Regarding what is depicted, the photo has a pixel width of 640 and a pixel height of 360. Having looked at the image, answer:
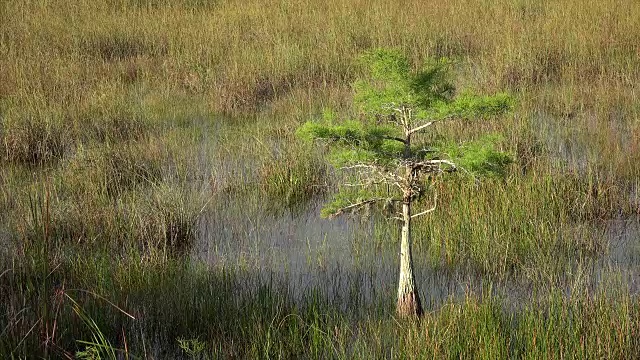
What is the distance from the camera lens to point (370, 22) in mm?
11617

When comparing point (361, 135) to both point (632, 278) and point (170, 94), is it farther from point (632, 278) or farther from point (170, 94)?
point (170, 94)

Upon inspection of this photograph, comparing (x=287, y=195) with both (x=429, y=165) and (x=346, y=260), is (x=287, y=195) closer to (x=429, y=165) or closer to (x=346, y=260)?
(x=346, y=260)

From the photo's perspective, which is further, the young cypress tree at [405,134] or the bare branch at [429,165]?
the bare branch at [429,165]

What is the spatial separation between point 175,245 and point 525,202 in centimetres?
239

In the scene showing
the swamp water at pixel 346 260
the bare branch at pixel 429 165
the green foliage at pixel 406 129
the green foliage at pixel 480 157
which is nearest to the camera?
the green foliage at pixel 480 157

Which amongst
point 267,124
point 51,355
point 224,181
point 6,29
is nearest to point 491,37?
Result: point 267,124

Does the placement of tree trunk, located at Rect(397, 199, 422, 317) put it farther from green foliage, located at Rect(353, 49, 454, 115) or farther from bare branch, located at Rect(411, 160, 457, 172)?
green foliage, located at Rect(353, 49, 454, 115)

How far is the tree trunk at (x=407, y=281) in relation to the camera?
3984 millimetres

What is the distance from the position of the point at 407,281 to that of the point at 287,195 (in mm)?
2586

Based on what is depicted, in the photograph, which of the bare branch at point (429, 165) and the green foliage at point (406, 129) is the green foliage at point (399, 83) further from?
Result: the bare branch at point (429, 165)

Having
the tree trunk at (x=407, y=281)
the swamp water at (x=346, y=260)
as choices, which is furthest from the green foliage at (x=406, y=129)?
the swamp water at (x=346, y=260)

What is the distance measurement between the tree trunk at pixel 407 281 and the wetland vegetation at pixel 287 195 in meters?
0.07

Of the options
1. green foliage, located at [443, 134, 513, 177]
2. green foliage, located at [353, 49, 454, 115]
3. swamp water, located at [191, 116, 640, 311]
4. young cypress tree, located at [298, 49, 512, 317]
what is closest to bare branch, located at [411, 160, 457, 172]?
young cypress tree, located at [298, 49, 512, 317]

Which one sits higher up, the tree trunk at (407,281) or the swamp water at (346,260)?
the tree trunk at (407,281)
